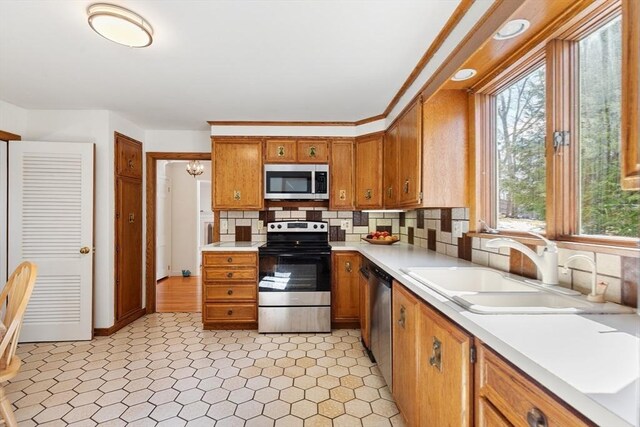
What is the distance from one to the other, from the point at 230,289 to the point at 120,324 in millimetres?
1266

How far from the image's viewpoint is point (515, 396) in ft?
2.54

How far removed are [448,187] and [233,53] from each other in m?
1.70

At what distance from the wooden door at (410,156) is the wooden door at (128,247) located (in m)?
2.93

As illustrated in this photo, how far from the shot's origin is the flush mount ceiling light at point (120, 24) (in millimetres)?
1485

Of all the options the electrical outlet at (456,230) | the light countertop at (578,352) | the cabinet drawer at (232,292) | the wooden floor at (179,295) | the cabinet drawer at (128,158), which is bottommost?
the wooden floor at (179,295)

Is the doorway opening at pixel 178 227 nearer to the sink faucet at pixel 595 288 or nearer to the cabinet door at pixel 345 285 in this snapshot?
the cabinet door at pixel 345 285

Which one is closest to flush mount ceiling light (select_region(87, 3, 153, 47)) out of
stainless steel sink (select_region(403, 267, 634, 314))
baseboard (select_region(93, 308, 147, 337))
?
stainless steel sink (select_region(403, 267, 634, 314))

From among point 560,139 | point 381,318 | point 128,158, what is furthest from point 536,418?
point 128,158

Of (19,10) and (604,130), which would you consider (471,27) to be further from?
(19,10)

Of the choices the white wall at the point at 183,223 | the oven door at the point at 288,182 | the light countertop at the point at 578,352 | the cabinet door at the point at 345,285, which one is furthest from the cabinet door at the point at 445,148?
the white wall at the point at 183,223

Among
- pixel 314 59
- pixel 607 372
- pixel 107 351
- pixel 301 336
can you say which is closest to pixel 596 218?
pixel 607 372

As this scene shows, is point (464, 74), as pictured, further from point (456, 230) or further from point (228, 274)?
point (228, 274)

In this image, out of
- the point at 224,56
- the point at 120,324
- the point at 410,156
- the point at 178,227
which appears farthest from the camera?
the point at 178,227

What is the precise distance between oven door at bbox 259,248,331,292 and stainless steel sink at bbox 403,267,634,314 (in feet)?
4.59
